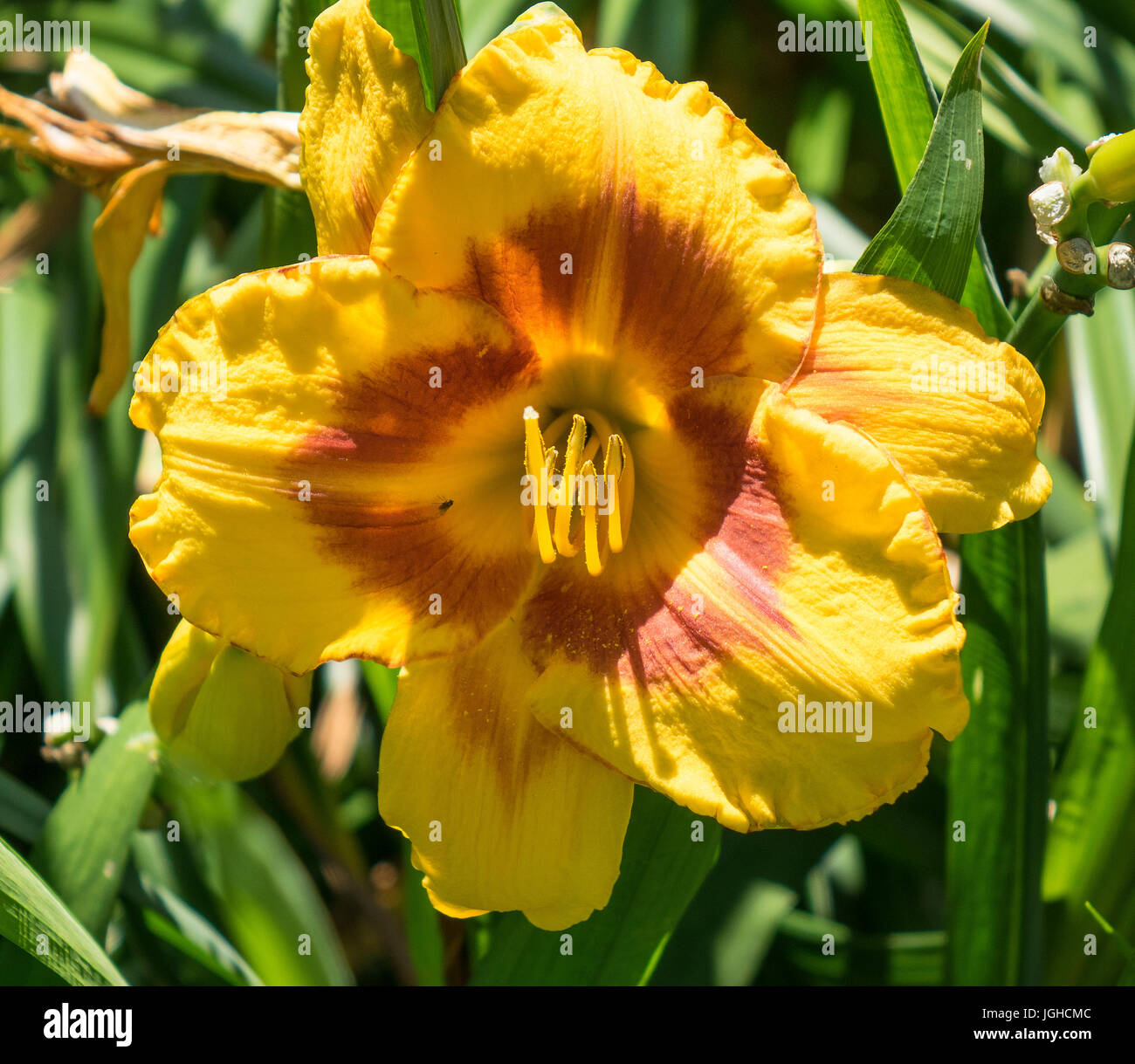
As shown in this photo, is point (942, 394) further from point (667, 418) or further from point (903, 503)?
point (667, 418)

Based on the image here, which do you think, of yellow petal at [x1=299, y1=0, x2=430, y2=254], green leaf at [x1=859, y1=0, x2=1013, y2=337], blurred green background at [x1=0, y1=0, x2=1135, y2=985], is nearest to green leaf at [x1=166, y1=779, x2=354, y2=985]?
blurred green background at [x1=0, y1=0, x2=1135, y2=985]

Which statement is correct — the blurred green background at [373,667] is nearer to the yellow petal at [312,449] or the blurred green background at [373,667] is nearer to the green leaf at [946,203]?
the green leaf at [946,203]

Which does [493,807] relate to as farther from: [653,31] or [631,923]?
[653,31]

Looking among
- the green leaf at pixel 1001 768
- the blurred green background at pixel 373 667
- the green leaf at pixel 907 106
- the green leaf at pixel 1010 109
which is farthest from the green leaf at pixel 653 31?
the green leaf at pixel 1001 768

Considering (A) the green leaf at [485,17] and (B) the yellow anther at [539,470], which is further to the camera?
(A) the green leaf at [485,17]

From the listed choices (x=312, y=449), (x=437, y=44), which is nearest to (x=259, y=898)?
(x=312, y=449)

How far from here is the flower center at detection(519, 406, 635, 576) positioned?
0.74m

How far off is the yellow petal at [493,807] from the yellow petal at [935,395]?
313 mm

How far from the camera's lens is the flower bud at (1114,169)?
654 mm

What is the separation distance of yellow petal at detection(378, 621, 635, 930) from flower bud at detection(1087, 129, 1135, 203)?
517 mm

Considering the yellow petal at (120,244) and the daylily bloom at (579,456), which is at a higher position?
the yellow petal at (120,244)

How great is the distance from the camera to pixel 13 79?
5.39 feet

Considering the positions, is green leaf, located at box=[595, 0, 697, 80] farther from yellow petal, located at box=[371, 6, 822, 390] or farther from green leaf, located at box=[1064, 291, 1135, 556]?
yellow petal, located at box=[371, 6, 822, 390]
